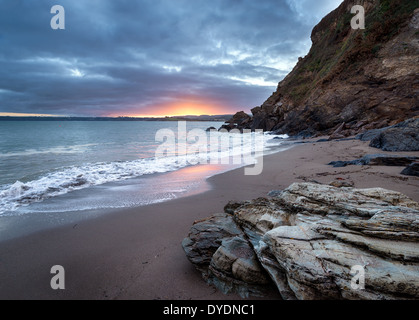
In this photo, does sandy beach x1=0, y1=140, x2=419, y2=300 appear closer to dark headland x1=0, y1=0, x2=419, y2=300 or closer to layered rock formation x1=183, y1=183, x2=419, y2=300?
dark headland x1=0, y1=0, x2=419, y2=300

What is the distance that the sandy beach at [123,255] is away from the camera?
2.72 m

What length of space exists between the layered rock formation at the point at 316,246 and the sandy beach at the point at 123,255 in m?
0.32

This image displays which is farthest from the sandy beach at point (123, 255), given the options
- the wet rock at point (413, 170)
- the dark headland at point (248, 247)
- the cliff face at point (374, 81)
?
the cliff face at point (374, 81)

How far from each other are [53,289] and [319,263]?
330cm

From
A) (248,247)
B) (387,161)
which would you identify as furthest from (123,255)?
(387,161)

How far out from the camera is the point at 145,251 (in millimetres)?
3539

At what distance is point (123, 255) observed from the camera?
344 cm

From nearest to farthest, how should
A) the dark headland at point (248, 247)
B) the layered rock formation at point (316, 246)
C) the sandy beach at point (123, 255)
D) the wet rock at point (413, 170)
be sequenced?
the layered rock formation at point (316, 246) < the dark headland at point (248, 247) < the sandy beach at point (123, 255) < the wet rock at point (413, 170)

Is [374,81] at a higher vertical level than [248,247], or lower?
higher

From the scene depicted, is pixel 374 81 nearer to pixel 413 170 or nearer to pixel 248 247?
pixel 413 170

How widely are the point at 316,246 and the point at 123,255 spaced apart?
9.43 ft

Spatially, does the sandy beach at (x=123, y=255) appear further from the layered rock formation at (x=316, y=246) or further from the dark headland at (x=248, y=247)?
the layered rock formation at (x=316, y=246)

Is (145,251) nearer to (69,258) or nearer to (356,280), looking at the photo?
(69,258)
